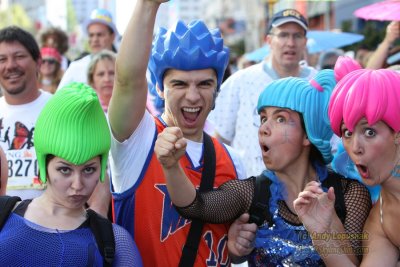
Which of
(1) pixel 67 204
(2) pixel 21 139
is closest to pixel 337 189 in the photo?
(1) pixel 67 204

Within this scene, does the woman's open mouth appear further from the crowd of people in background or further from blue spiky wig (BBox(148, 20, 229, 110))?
blue spiky wig (BBox(148, 20, 229, 110))

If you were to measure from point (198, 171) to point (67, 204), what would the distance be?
635mm

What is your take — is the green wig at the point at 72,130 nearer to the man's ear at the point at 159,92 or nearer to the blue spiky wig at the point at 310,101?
the man's ear at the point at 159,92

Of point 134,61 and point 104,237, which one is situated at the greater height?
point 134,61

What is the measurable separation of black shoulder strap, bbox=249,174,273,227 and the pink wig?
1.57 ft

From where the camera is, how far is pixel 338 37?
1195 centimetres

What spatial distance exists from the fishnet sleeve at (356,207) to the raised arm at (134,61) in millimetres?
1010

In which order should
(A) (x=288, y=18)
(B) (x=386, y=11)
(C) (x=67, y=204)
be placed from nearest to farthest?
1. (C) (x=67, y=204)
2. (B) (x=386, y=11)
3. (A) (x=288, y=18)

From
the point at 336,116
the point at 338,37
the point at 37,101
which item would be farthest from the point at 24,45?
the point at 338,37

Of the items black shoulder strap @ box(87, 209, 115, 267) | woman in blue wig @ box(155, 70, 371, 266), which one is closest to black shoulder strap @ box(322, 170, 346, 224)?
woman in blue wig @ box(155, 70, 371, 266)

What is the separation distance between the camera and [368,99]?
2.70 m

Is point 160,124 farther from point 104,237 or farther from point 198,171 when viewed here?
point 104,237

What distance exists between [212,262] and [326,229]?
0.62 meters

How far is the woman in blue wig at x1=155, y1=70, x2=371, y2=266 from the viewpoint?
296cm
